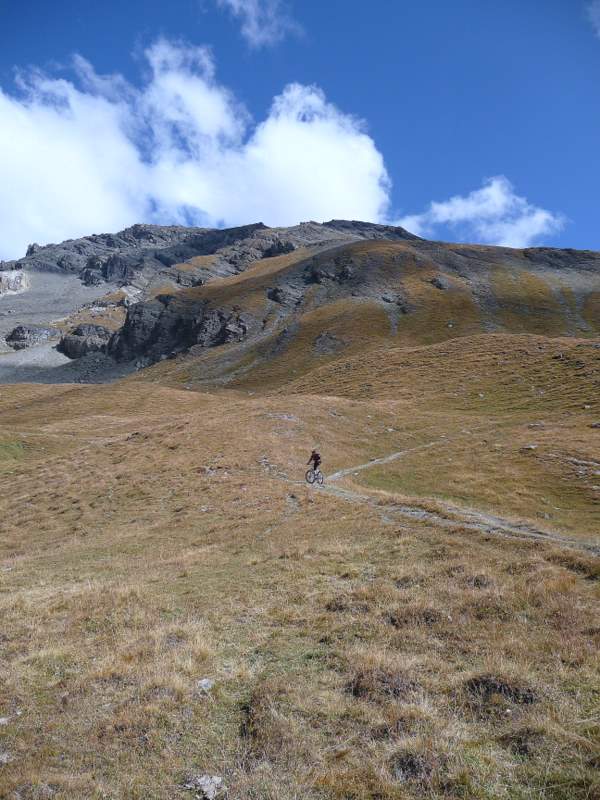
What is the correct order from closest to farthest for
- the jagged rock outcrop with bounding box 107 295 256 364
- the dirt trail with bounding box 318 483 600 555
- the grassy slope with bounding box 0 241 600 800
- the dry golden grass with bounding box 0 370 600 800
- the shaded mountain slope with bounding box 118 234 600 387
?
the dry golden grass with bounding box 0 370 600 800 < the grassy slope with bounding box 0 241 600 800 < the dirt trail with bounding box 318 483 600 555 < the shaded mountain slope with bounding box 118 234 600 387 < the jagged rock outcrop with bounding box 107 295 256 364

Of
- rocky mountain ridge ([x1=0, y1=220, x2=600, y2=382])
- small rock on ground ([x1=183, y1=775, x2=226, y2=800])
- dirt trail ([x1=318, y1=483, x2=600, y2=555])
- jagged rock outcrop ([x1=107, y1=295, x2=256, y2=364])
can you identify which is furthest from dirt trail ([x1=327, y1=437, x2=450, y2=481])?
jagged rock outcrop ([x1=107, y1=295, x2=256, y2=364])

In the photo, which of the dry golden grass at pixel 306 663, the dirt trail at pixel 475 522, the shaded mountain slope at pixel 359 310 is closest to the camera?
the dry golden grass at pixel 306 663

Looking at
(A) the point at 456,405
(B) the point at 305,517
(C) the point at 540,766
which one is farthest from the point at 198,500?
(A) the point at 456,405

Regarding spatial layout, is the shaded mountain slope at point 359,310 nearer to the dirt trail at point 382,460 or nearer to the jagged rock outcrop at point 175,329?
the jagged rock outcrop at point 175,329

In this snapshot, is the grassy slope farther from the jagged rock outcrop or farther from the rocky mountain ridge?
the jagged rock outcrop

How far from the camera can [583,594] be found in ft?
38.8

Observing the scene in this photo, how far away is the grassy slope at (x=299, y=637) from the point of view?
683 cm

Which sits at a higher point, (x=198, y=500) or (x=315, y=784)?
(x=315, y=784)

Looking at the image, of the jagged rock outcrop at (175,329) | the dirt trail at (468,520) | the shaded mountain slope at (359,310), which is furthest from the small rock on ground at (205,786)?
the jagged rock outcrop at (175,329)

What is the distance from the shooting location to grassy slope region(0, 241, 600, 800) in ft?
22.4

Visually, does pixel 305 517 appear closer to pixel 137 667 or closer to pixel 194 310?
pixel 137 667

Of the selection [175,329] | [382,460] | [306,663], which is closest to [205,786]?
[306,663]

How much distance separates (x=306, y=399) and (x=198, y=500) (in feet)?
95.4

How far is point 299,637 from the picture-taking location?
11273mm
